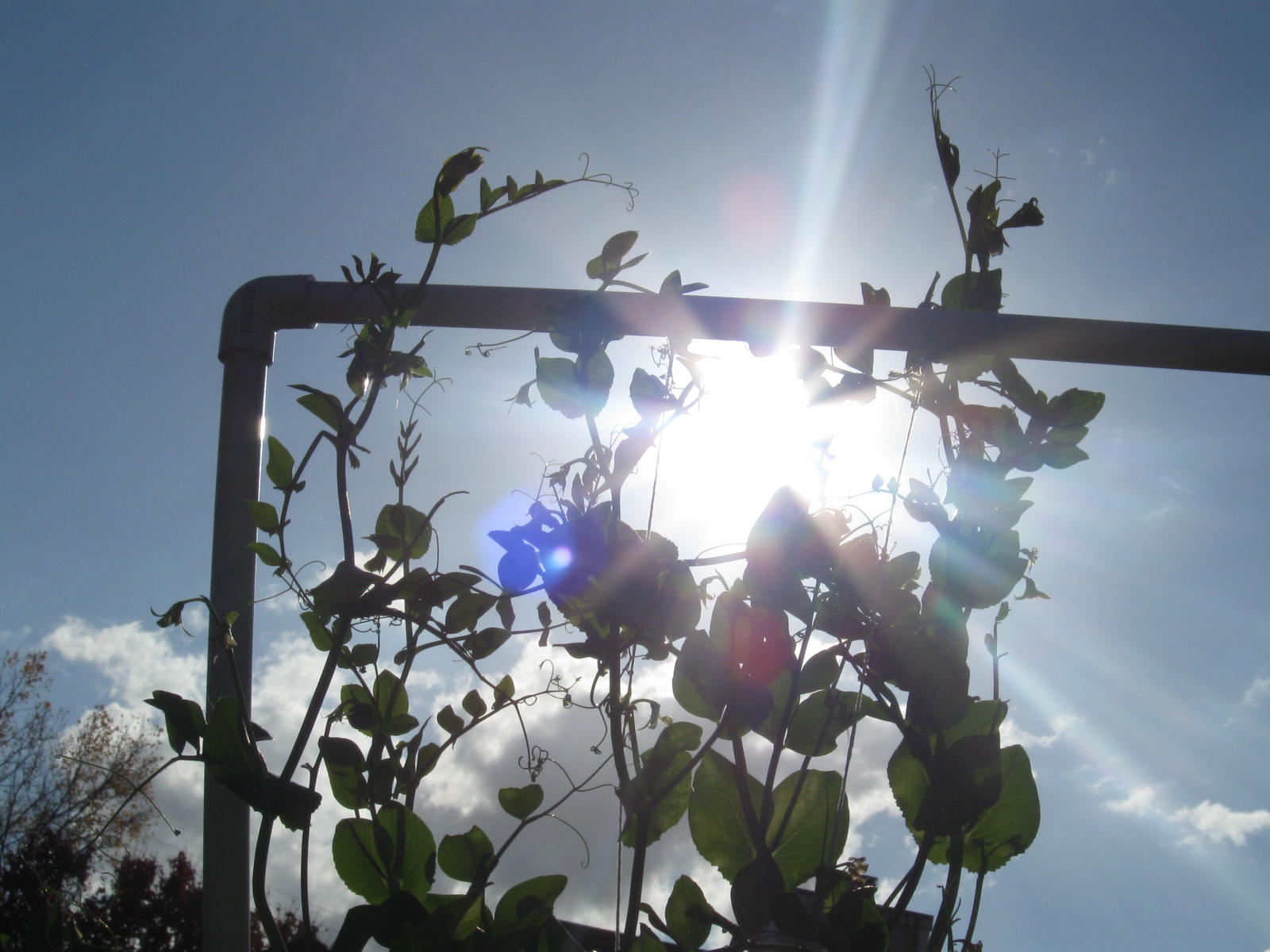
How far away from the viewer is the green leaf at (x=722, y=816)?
19.8 inches

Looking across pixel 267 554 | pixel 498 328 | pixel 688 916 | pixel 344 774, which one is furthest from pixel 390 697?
pixel 498 328

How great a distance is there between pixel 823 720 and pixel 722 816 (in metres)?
0.09

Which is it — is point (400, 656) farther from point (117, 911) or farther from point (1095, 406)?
point (117, 911)

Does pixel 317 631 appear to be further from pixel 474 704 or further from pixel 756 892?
pixel 756 892

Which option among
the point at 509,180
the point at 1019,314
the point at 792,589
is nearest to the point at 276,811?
the point at 792,589

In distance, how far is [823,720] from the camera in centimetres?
52

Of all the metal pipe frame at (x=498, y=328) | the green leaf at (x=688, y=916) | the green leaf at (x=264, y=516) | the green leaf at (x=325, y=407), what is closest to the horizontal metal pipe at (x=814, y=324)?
the metal pipe frame at (x=498, y=328)

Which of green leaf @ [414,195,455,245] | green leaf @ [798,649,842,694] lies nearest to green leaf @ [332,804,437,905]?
green leaf @ [798,649,842,694]

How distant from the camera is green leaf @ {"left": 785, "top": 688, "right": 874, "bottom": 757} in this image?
→ 1.69ft

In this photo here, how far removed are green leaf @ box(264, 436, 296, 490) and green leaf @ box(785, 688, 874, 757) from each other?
1.62ft

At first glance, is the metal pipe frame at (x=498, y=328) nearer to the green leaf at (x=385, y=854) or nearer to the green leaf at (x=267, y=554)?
the green leaf at (x=267, y=554)

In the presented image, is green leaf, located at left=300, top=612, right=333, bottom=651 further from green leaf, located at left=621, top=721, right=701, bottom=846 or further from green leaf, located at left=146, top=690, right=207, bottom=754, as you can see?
green leaf, located at left=621, top=721, right=701, bottom=846

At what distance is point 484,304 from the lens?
2.93ft

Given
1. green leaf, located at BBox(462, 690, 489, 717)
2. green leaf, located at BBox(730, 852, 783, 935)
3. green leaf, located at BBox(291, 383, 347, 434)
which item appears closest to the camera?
green leaf, located at BBox(730, 852, 783, 935)
